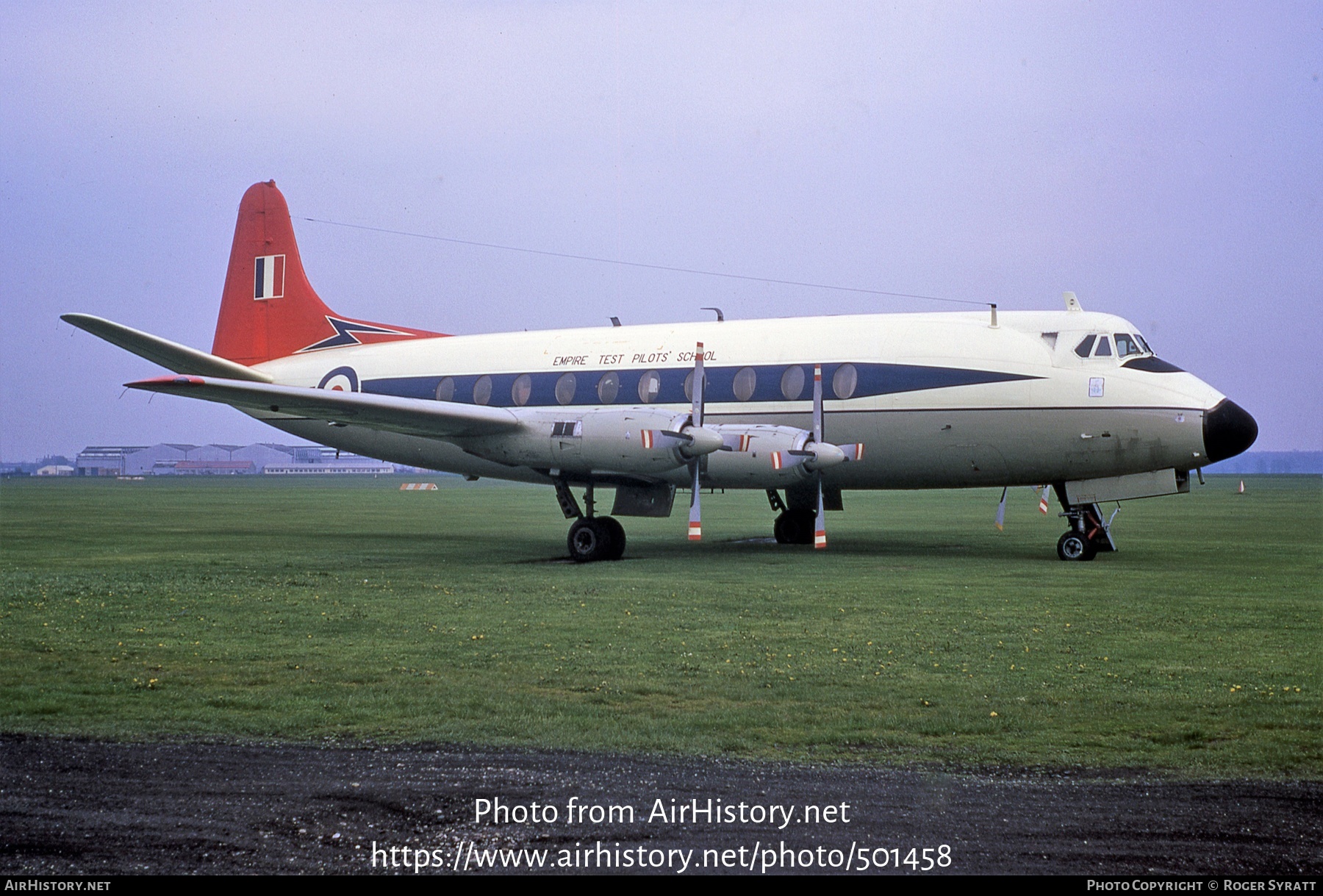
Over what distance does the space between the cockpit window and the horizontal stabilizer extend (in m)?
16.5

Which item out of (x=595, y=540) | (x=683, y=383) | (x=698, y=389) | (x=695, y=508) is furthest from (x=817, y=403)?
(x=595, y=540)

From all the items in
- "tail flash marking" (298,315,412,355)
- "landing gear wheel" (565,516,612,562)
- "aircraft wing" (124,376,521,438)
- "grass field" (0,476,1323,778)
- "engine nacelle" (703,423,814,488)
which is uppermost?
"tail flash marking" (298,315,412,355)

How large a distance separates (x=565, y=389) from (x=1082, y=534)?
9.84 m

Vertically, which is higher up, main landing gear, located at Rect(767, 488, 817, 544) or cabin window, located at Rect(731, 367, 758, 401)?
cabin window, located at Rect(731, 367, 758, 401)

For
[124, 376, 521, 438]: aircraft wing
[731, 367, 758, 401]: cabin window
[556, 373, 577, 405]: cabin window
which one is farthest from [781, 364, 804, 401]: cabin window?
[124, 376, 521, 438]: aircraft wing

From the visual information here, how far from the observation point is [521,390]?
2305cm

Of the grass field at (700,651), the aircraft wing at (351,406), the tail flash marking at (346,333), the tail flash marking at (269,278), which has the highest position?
the tail flash marking at (269,278)

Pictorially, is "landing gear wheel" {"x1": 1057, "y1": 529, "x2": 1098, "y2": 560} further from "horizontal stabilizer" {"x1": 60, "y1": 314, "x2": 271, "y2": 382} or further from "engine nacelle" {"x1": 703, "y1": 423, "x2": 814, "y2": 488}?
"horizontal stabilizer" {"x1": 60, "y1": 314, "x2": 271, "y2": 382}

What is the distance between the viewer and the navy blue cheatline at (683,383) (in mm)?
19688

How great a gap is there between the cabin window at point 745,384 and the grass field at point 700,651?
2877mm

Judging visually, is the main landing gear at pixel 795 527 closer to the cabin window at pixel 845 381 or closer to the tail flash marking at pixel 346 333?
the cabin window at pixel 845 381

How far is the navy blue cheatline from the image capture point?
19.7 metres

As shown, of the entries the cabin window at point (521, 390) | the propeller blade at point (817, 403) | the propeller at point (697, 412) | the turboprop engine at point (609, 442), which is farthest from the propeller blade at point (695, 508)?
the cabin window at point (521, 390)

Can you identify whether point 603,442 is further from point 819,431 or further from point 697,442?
point 819,431
